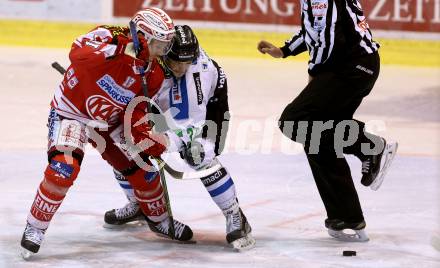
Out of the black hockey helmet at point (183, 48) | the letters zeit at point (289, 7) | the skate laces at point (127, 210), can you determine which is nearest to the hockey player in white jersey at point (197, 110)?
the black hockey helmet at point (183, 48)

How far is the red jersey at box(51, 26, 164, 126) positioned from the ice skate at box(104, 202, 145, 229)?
65 cm

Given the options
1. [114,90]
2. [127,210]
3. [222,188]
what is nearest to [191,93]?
[114,90]

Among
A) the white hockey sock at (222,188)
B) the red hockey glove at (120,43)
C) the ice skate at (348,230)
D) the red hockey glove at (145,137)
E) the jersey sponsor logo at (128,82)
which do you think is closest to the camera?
the red hockey glove at (120,43)

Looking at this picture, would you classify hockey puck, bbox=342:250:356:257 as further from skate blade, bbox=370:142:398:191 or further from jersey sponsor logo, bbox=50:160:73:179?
jersey sponsor logo, bbox=50:160:73:179

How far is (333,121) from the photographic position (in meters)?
5.29

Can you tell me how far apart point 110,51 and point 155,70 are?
0.24m

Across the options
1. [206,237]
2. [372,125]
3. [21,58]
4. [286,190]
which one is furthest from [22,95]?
[206,237]

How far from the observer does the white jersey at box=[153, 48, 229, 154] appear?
16.4ft

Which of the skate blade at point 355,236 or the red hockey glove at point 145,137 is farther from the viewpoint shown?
the skate blade at point 355,236

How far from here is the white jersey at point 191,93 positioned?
5012mm

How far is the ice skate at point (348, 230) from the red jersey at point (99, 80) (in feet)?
3.45

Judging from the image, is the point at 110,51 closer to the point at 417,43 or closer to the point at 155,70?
the point at 155,70

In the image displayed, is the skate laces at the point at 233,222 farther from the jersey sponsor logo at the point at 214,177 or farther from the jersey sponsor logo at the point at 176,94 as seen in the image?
the jersey sponsor logo at the point at 176,94

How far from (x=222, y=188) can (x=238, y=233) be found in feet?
0.68
